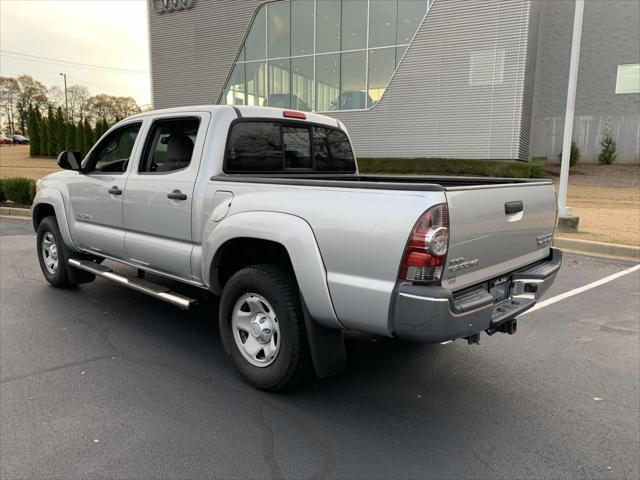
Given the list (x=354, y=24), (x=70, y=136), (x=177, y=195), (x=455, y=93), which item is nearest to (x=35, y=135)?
(x=70, y=136)

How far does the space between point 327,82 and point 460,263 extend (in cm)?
2223

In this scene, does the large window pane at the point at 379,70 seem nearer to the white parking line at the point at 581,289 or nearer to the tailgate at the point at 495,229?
the white parking line at the point at 581,289

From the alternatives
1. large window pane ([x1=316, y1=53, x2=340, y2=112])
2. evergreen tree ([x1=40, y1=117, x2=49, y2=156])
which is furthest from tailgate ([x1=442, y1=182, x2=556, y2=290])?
evergreen tree ([x1=40, y1=117, x2=49, y2=156])

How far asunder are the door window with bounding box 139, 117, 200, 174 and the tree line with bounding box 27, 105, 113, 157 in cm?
3824

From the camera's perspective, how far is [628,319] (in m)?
5.21

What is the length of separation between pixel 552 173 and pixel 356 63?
1076cm

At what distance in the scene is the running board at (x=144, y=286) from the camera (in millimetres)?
3906

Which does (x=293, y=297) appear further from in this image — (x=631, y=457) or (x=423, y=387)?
(x=631, y=457)

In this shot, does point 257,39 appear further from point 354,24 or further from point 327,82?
point 354,24

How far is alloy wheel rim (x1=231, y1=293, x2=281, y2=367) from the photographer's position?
3.42m

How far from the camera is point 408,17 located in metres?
21.6

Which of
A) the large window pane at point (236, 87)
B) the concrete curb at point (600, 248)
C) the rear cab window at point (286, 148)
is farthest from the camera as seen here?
the large window pane at point (236, 87)

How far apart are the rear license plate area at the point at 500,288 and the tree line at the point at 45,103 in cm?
9059

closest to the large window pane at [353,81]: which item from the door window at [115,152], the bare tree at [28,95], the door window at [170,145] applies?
the door window at [115,152]
